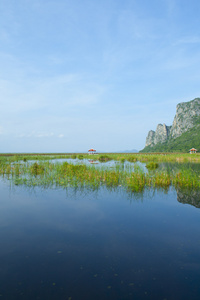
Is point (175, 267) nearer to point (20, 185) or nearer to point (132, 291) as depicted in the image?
point (132, 291)

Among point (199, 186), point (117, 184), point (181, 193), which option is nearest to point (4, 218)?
point (117, 184)

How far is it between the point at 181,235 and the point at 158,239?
0.97m

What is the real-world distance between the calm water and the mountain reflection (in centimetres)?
16

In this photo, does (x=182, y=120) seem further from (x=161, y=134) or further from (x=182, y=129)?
(x=161, y=134)

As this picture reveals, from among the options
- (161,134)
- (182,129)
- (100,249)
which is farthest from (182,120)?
(100,249)

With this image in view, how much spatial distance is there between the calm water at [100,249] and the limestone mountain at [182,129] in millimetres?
135593

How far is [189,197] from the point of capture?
467 inches

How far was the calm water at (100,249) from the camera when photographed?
169 inches

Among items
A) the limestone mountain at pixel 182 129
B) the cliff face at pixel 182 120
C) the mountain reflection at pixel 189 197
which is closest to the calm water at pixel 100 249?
the mountain reflection at pixel 189 197

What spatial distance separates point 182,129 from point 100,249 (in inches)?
6961

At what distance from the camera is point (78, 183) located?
1559 centimetres

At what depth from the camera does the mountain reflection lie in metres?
10.9

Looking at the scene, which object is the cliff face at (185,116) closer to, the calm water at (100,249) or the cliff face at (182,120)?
the cliff face at (182,120)

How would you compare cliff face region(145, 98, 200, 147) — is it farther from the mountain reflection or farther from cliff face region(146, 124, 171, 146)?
the mountain reflection
